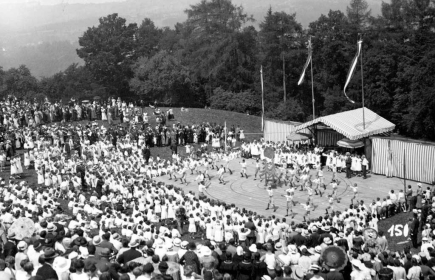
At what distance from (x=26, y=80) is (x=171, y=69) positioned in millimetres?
36915

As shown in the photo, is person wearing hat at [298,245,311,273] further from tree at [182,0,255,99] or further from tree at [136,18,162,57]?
tree at [136,18,162,57]

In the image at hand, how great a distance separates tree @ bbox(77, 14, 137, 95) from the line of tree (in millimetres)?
159

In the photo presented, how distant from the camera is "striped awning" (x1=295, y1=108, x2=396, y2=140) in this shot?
3500 cm

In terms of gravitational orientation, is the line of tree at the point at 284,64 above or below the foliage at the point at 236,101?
above

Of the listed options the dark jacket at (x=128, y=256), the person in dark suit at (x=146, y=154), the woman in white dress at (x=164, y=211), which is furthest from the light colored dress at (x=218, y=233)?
the person in dark suit at (x=146, y=154)

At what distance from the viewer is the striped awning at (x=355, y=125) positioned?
115 feet

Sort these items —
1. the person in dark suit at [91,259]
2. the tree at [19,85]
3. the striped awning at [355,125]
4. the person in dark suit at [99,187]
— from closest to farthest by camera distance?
the person in dark suit at [91,259], the person in dark suit at [99,187], the striped awning at [355,125], the tree at [19,85]

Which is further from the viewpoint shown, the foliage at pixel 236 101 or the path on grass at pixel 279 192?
the foliage at pixel 236 101

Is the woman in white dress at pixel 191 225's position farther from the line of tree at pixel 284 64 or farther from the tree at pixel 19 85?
the tree at pixel 19 85

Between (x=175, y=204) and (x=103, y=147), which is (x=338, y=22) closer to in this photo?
(x=103, y=147)

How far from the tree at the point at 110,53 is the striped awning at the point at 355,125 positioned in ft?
159

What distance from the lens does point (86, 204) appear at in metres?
25.3

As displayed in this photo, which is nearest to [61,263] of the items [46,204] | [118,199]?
[46,204]

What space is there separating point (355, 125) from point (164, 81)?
36.6 metres
